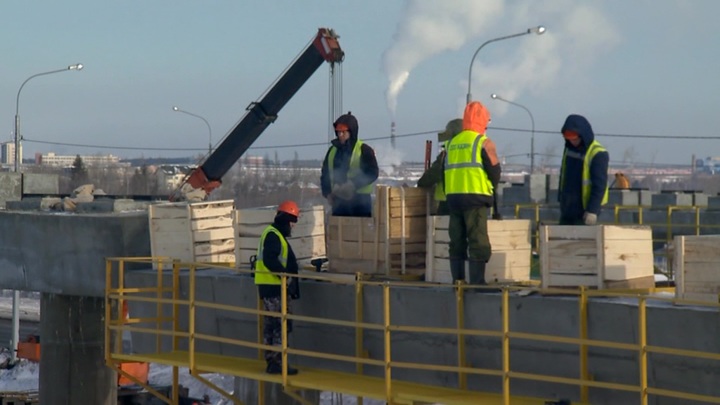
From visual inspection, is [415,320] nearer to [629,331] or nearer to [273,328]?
[273,328]

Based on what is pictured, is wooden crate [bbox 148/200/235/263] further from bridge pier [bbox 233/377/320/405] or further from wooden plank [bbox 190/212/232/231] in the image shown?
bridge pier [bbox 233/377/320/405]

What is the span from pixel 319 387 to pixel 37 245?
908 cm

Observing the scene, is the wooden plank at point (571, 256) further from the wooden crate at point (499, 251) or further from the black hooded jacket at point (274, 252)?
the black hooded jacket at point (274, 252)

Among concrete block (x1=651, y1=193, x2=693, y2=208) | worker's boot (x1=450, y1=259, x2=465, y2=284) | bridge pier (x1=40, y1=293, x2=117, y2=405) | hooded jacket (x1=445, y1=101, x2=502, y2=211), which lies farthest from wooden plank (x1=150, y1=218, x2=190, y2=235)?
concrete block (x1=651, y1=193, x2=693, y2=208)

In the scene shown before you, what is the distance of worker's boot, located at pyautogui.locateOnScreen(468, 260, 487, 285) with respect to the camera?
12.4 m

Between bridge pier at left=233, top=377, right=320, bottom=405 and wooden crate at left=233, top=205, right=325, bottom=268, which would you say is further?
bridge pier at left=233, top=377, right=320, bottom=405

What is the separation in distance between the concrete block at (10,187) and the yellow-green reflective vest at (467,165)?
1903 cm

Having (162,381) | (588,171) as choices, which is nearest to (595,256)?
(588,171)

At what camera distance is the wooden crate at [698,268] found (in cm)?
1077

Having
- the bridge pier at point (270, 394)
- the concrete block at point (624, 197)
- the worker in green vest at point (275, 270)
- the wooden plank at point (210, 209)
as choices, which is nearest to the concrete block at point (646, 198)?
the concrete block at point (624, 197)

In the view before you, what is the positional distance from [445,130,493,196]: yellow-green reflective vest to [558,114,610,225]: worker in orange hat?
3.32 feet

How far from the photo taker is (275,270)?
1307 centimetres

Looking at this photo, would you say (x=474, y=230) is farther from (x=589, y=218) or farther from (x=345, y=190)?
(x=345, y=190)

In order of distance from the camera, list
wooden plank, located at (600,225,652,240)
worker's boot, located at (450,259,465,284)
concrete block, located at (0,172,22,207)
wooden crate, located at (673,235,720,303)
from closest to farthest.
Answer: wooden crate, located at (673,235,720,303) < wooden plank, located at (600,225,652,240) < worker's boot, located at (450,259,465,284) < concrete block, located at (0,172,22,207)
